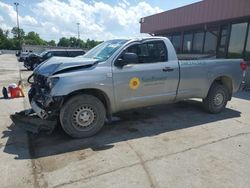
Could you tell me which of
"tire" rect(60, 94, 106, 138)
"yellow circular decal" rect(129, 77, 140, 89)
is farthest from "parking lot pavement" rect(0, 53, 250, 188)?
"yellow circular decal" rect(129, 77, 140, 89)

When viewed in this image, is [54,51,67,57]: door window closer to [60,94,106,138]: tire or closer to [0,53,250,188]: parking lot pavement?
[0,53,250,188]: parking lot pavement

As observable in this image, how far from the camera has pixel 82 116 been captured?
4355 mm

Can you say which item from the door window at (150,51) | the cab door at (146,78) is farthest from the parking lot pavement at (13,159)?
the door window at (150,51)

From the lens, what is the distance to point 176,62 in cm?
519

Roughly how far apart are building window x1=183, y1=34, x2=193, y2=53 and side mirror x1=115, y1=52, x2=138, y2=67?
12190mm

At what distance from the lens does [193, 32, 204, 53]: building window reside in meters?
14.6

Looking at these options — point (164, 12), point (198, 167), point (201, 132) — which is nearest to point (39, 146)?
A: point (198, 167)

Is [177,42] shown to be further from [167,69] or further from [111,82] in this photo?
[111,82]

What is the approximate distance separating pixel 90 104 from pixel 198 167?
2205 mm

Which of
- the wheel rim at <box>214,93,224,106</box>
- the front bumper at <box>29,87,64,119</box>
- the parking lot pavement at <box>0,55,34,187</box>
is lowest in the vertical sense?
the parking lot pavement at <box>0,55,34,187</box>

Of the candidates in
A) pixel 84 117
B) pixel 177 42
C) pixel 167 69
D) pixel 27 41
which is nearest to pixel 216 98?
pixel 167 69

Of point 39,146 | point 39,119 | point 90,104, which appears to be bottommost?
point 39,146

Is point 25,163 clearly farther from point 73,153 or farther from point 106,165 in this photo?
point 106,165

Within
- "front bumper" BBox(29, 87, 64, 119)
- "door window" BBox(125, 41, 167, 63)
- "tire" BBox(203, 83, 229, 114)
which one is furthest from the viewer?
"tire" BBox(203, 83, 229, 114)
